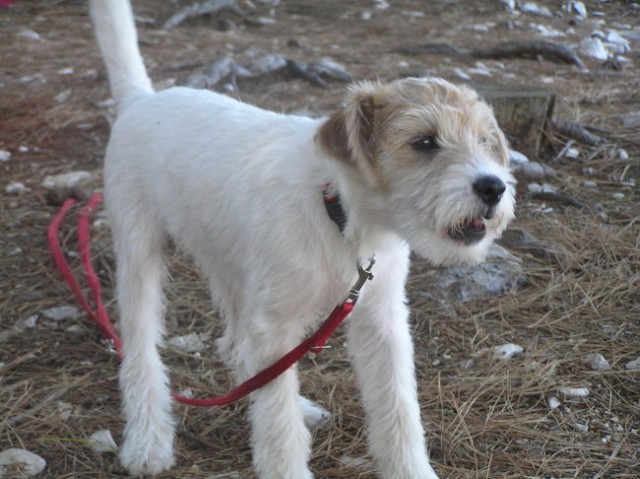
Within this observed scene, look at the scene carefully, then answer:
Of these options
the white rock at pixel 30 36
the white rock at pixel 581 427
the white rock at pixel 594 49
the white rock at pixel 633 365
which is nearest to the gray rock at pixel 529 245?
the white rock at pixel 633 365

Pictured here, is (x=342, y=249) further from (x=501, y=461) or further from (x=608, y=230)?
(x=608, y=230)

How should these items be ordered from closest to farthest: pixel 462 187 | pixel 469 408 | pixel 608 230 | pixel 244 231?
pixel 462 187
pixel 244 231
pixel 469 408
pixel 608 230

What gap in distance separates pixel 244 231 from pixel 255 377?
1.91ft

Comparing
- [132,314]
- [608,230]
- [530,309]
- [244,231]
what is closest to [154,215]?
[132,314]

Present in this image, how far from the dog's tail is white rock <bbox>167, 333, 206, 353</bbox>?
1.32 meters

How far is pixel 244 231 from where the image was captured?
310 centimetres

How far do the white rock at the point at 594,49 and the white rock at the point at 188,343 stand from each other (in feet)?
27.4

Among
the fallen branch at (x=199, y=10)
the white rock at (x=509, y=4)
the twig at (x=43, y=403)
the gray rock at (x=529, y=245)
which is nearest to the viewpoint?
the twig at (x=43, y=403)

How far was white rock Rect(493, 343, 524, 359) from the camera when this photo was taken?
4.00 meters

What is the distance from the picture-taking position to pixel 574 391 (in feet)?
12.0

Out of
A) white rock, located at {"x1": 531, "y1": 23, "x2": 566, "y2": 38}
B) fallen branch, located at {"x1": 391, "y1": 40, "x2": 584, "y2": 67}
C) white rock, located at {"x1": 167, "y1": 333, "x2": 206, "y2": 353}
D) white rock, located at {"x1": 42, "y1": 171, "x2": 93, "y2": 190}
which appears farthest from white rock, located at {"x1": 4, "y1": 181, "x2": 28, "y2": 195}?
white rock, located at {"x1": 531, "y1": 23, "x2": 566, "y2": 38}

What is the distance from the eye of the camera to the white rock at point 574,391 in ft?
11.9

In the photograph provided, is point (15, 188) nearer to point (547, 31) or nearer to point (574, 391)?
point (574, 391)

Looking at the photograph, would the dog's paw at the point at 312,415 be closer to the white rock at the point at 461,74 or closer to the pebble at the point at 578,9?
the white rock at the point at 461,74
